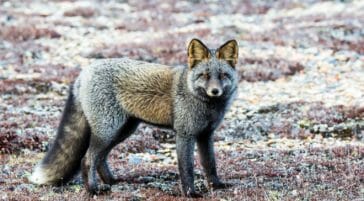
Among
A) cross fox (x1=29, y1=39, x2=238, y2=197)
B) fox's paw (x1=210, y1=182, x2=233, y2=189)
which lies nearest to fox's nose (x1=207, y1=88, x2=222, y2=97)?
cross fox (x1=29, y1=39, x2=238, y2=197)

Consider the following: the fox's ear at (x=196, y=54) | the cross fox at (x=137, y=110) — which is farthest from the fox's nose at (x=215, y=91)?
the fox's ear at (x=196, y=54)

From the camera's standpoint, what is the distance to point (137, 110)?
1109 centimetres

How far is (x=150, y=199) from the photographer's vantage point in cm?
1007

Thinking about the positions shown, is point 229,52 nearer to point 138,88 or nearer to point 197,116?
point 197,116

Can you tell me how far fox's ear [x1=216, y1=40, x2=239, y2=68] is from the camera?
1061 cm

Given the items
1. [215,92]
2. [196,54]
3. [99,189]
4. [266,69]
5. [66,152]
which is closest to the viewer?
[215,92]

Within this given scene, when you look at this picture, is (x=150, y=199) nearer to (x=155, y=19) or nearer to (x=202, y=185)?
(x=202, y=185)

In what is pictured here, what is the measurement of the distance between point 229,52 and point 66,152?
3112 millimetres

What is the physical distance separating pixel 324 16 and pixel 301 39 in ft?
29.7

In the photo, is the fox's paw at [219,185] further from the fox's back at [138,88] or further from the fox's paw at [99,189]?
the fox's paw at [99,189]

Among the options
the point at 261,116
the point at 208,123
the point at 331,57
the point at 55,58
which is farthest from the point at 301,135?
the point at 55,58

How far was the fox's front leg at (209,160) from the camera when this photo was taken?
11.2m

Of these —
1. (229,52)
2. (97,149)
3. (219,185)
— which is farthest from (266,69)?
(97,149)

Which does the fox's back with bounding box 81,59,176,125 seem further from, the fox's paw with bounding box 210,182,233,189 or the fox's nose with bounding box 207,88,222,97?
the fox's paw with bounding box 210,182,233,189
